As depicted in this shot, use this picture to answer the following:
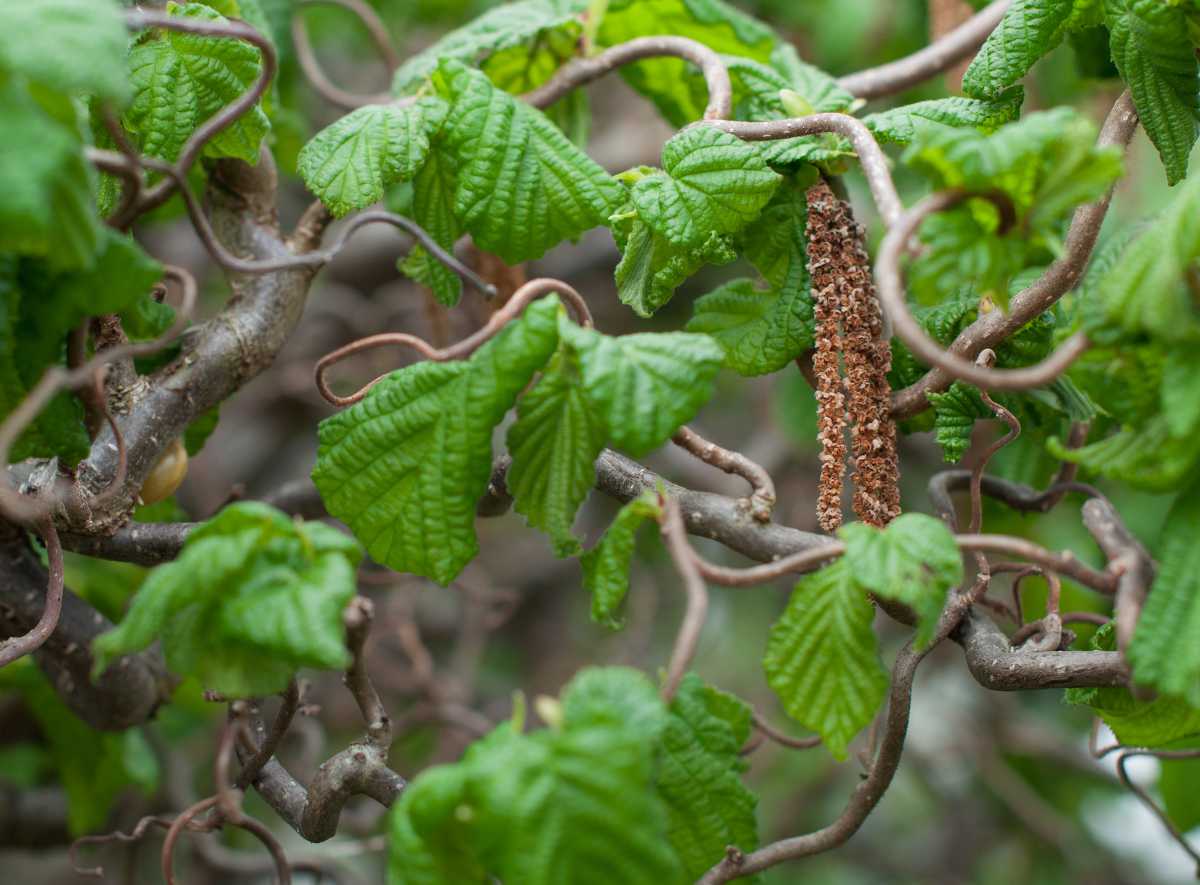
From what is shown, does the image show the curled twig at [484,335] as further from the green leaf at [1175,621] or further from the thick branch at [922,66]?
the thick branch at [922,66]

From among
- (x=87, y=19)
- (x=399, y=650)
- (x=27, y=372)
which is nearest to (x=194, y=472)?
(x=399, y=650)

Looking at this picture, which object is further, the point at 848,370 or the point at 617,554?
the point at 848,370

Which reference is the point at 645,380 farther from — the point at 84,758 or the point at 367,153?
the point at 84,758

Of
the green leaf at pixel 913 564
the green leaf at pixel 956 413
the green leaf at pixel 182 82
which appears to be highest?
the green leaf at pixel 182 82

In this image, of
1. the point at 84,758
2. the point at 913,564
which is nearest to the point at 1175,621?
the point at 913,564

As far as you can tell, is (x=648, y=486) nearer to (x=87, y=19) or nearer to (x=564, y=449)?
(x=564, y=449)

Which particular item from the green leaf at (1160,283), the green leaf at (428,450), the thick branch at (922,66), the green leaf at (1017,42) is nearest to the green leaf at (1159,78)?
the green leaf at (1017,42)
